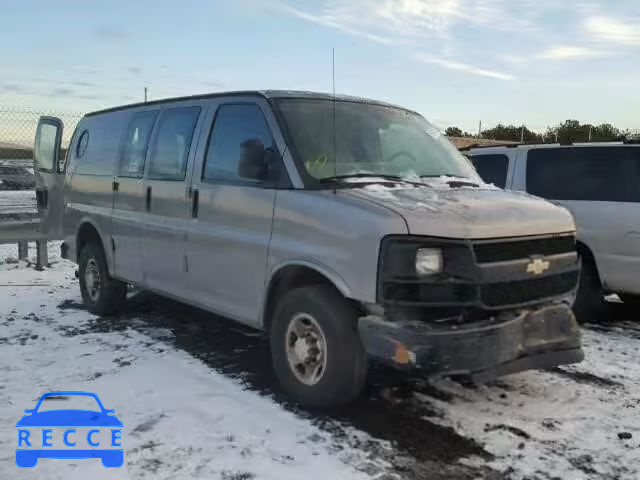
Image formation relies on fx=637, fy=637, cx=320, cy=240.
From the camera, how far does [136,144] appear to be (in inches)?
244

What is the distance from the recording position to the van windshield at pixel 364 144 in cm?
445

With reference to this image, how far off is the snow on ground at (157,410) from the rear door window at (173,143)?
1558 millimetres

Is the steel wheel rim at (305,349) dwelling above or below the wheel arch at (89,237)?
below

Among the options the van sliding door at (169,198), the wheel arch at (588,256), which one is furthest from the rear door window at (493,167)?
the van sliding door at (169,198)

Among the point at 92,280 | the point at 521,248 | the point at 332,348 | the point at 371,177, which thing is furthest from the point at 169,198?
the point at 521,248

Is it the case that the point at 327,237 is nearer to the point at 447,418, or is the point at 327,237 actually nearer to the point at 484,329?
the point at 484,329

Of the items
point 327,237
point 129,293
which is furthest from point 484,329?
point 129,293

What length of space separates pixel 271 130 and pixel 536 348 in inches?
91.2

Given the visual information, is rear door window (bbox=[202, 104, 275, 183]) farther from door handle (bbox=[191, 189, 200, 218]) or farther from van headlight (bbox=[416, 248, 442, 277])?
van headlight (bbox=[416, 248, 442, 277])

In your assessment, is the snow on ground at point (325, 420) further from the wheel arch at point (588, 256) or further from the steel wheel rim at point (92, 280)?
the steel wheel rim at point (92, 280)

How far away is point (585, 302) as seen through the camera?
6523 millimetres

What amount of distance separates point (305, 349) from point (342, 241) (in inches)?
32.4

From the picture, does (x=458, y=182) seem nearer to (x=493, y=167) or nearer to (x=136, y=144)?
(x=493, y=167)

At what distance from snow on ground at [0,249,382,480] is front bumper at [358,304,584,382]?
64 cm
